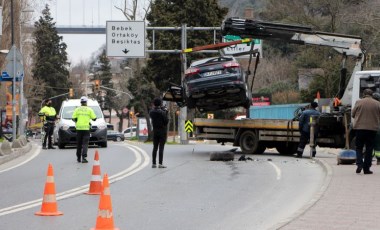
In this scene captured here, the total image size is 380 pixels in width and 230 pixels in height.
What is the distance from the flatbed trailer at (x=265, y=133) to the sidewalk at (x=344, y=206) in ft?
22.3

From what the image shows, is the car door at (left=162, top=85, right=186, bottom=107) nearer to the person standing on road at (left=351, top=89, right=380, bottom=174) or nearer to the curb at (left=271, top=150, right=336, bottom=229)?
the curb at (left=271, top=150, right=336, bottom=229)

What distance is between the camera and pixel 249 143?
79.6 feet

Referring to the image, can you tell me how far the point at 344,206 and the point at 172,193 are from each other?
357cm

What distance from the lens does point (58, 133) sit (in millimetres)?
26844

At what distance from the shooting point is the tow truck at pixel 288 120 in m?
21.6

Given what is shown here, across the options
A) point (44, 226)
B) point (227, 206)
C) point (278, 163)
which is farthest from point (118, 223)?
point (278, 163)

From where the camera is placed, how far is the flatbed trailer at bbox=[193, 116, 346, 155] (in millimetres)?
22141

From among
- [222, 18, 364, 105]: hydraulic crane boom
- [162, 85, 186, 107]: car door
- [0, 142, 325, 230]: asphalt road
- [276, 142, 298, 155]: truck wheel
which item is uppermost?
[222, 18, 364, 105]: hydraulic crane boom

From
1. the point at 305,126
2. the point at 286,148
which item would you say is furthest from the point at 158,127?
the point at 286,148

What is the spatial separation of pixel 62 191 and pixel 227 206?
339cm

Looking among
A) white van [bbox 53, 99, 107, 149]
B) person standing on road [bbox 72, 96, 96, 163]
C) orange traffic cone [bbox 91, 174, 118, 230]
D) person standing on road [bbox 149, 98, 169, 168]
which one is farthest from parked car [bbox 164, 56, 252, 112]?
orange traffic cone [bbox 91, 174, 118, 230]

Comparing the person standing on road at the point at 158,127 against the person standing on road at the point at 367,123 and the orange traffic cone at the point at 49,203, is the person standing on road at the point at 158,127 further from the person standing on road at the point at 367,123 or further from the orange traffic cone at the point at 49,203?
the orange traffic cone at the point at 49,203

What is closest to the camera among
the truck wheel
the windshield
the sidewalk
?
the sidewalk

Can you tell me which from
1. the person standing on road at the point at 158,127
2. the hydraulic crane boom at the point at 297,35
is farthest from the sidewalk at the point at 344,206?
the hydraulic crane boom at the point at 297,35
